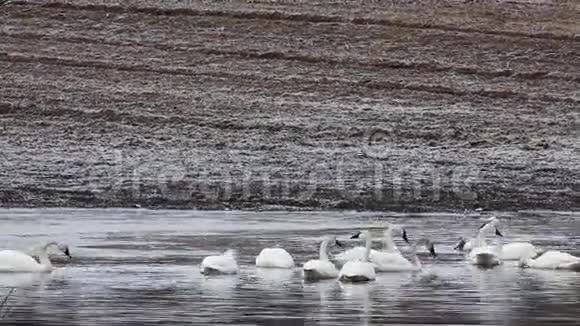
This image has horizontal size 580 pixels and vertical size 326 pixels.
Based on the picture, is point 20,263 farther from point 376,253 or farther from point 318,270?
point 376,253

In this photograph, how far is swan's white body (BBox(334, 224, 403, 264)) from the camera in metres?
21.0

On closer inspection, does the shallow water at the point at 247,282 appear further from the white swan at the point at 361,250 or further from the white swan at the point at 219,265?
the white swan at the point at 361,250

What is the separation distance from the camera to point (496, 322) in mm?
15156

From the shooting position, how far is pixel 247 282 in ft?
62.3

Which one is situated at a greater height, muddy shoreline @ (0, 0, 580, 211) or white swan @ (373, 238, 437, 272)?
muddy shoreline @ (0, 0, 580, 211)

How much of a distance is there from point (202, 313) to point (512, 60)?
29.5 m

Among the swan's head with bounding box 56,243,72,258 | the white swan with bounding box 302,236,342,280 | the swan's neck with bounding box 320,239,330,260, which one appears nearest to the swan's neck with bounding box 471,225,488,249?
the swan's neck with bounding box 320,239,330,260

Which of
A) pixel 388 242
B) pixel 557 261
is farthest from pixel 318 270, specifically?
pixel 557 261

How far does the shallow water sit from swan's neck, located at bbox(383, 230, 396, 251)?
474 mm

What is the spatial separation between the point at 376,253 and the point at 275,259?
1483 millimetres

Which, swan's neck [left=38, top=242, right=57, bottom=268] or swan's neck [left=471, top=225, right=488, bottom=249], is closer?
swan's neck [left=38, top=242, right=57, bottom=268]
